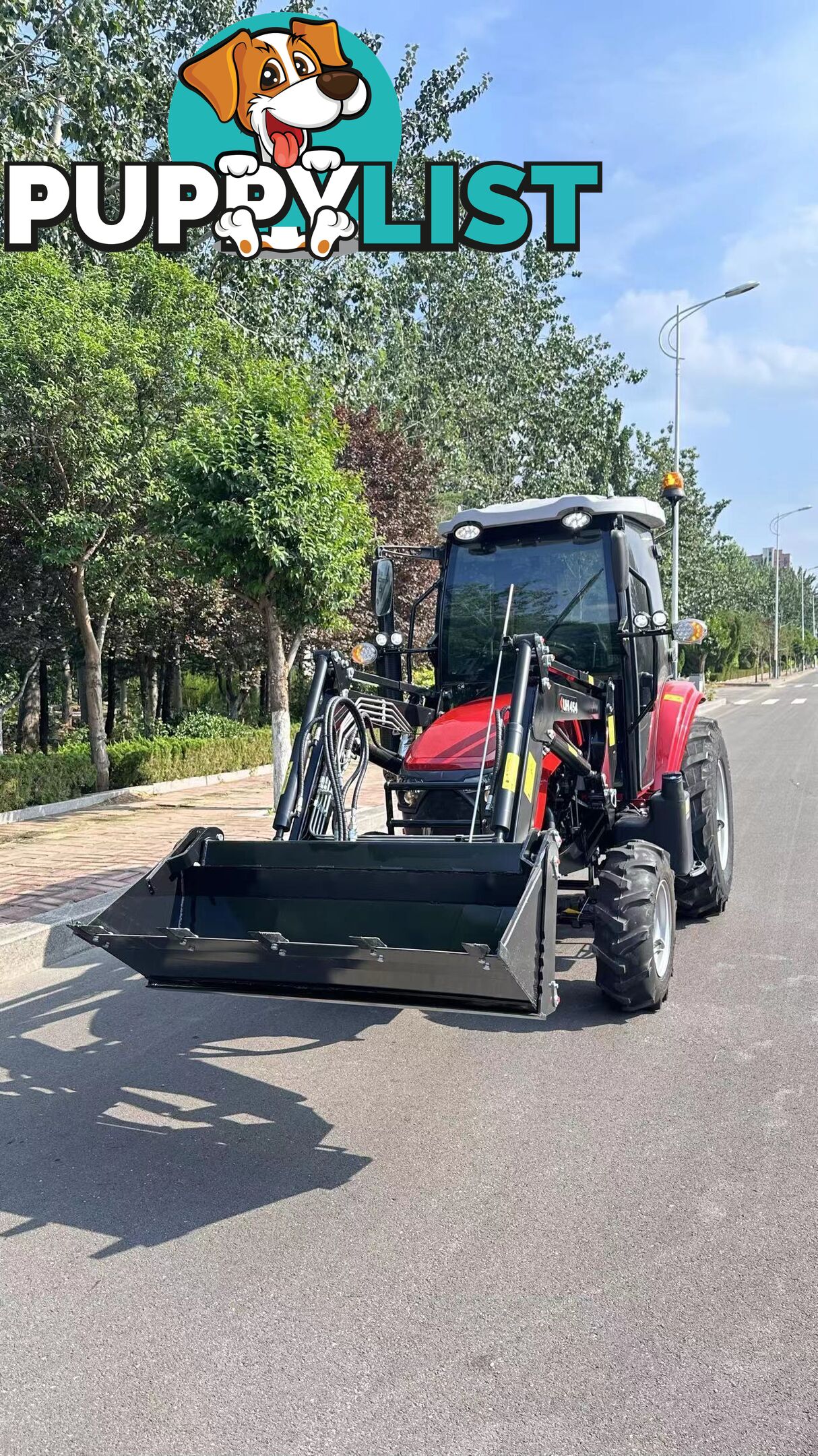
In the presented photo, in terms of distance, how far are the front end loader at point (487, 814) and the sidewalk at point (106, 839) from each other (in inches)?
115

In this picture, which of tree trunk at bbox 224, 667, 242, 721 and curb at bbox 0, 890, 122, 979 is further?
tree trunk at bbox 224, 667, 242, 721

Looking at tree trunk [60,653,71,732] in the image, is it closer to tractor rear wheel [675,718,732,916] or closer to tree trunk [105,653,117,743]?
tree trunk [105,653,117,743]

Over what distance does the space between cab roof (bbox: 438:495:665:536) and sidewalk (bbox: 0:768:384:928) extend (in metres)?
3.54

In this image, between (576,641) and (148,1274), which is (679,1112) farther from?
(576,641)

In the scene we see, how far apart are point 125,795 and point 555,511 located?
924cm

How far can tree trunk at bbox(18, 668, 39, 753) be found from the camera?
64.0 ft

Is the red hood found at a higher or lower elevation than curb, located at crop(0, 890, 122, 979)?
higher

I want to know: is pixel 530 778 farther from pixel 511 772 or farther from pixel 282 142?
pixel 282 142

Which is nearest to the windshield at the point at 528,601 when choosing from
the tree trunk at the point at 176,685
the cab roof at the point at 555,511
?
the cab roof at the point at 555,511

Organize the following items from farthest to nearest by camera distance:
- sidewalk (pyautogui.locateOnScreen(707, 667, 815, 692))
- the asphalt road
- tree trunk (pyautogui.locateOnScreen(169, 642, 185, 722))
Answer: sidewalk (pyautogui.locateOnScreen(707, 667, 815, 692)) < tree trunk (pyautogui.locateOnScreen(169, 642, 185, 722)) < the asphalt road

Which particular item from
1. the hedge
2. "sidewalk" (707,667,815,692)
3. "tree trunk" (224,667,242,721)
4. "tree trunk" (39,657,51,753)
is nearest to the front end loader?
the hedge

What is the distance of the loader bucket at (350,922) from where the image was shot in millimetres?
3543

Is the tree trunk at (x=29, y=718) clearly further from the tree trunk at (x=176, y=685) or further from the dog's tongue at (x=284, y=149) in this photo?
the dog's tongue at (x=284, y=149)

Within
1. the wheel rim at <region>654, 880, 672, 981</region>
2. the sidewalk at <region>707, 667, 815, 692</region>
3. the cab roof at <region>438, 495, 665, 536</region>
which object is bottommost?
the wheel rim at <region>654, 880, 672, 981</region>
